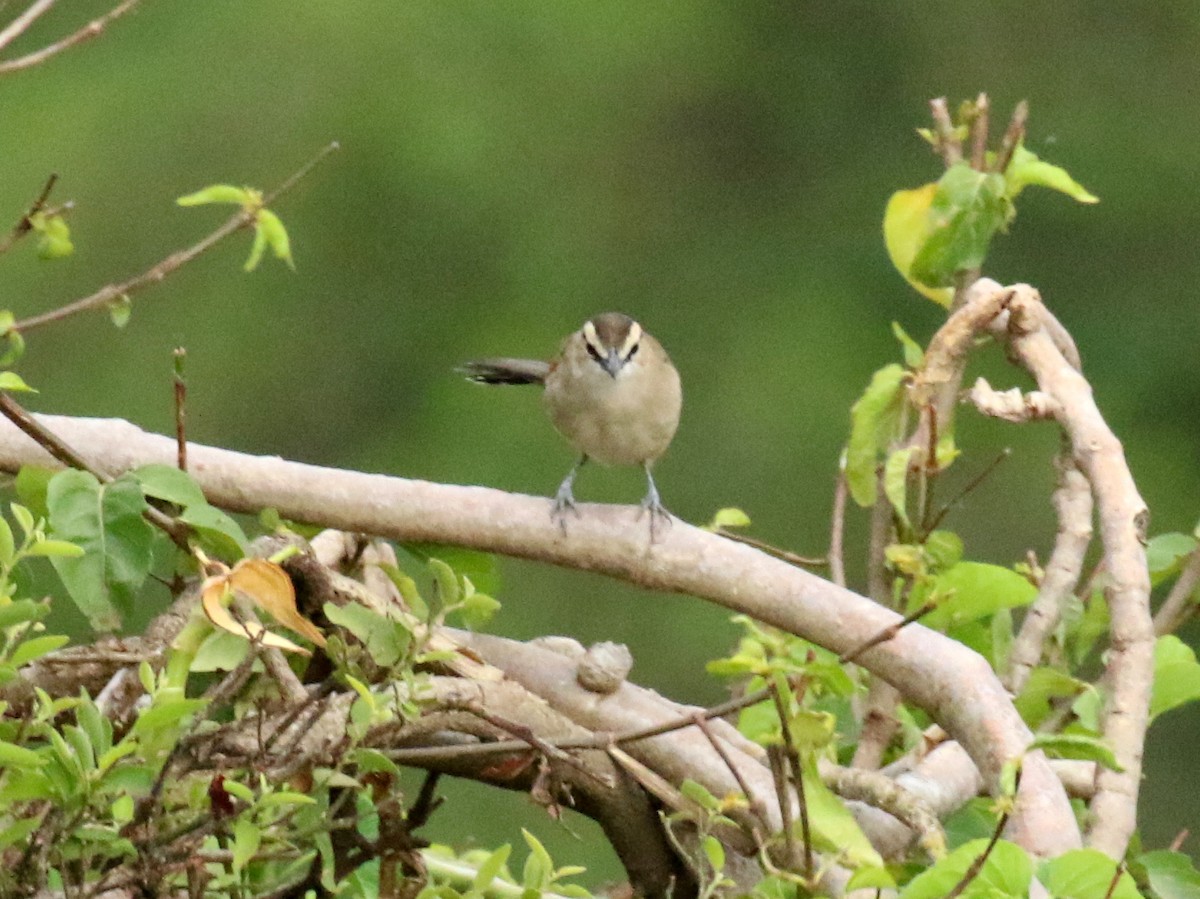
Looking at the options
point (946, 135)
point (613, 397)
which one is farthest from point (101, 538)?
point (613, 397)

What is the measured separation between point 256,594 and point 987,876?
1.17ft

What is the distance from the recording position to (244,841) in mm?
823

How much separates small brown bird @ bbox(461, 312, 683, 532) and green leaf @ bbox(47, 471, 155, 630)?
921mm

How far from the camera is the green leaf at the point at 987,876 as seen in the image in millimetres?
825

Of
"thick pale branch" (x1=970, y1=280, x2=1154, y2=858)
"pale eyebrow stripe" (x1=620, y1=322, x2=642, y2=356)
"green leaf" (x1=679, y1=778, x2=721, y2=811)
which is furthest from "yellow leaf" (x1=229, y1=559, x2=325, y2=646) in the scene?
"pale eyebrow stripe" (x1=620, y1=322, x2=642, y2=356)

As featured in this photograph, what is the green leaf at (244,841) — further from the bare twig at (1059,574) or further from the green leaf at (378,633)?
the bare twig at (1059,574)

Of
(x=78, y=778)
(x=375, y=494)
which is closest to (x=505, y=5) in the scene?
(x=375, y=494)

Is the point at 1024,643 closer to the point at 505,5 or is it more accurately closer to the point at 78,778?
the point at 78,778

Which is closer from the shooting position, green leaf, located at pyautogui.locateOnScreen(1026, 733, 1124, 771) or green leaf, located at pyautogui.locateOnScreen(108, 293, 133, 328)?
green leaf, located at pyautogui.locateOnScreen(1026, 733, 1124, 771)

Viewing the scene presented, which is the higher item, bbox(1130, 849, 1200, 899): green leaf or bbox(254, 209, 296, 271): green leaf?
bbox(254, 209, 296, 271): green leaf

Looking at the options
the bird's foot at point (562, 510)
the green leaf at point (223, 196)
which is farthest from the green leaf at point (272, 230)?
the bird's foot at point (562, 510)

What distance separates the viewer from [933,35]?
471 centimetres

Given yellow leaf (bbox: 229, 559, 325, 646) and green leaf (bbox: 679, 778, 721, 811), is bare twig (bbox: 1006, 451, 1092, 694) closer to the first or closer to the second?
green leaf (bbox: 679, 778, 721, 811)

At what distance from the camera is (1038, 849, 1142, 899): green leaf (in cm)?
84
